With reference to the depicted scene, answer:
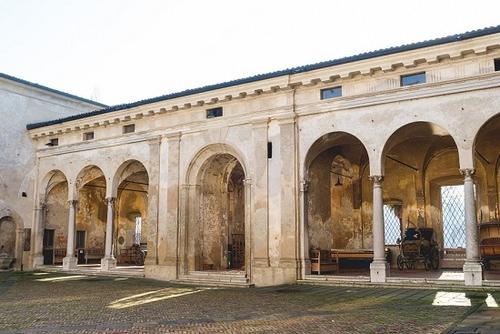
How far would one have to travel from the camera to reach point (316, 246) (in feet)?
62.2

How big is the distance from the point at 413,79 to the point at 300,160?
4.55 meters

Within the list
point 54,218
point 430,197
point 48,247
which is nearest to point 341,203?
point 430,197

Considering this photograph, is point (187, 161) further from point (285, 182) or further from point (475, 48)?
point (475, 48)

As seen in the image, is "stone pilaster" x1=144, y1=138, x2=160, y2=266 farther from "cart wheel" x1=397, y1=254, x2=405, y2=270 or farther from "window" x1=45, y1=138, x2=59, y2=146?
"cart wheel" x1=397, y1=254, x2=405, y2=270

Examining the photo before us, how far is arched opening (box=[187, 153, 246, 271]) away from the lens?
67.3ft

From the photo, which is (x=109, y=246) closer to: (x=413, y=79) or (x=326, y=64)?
(x=326, y=64)

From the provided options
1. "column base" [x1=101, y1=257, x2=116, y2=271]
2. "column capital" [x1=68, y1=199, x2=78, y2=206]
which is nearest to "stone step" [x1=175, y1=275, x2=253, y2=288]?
"column base" [x1=101, y1=257, x2=116, y2=271]

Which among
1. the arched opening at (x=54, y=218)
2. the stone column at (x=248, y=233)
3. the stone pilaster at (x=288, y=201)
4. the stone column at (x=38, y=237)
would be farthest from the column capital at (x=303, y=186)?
the stone column at (x=38, y=237)

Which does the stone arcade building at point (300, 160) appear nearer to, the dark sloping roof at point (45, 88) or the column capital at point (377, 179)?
the column capital at point (377, 179)

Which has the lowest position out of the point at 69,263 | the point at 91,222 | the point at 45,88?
the point at 69,263

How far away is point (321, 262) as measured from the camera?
18.0 meters

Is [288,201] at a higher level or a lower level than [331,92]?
lower

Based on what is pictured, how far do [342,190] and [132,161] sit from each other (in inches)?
372

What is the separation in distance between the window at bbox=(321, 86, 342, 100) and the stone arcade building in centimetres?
4
